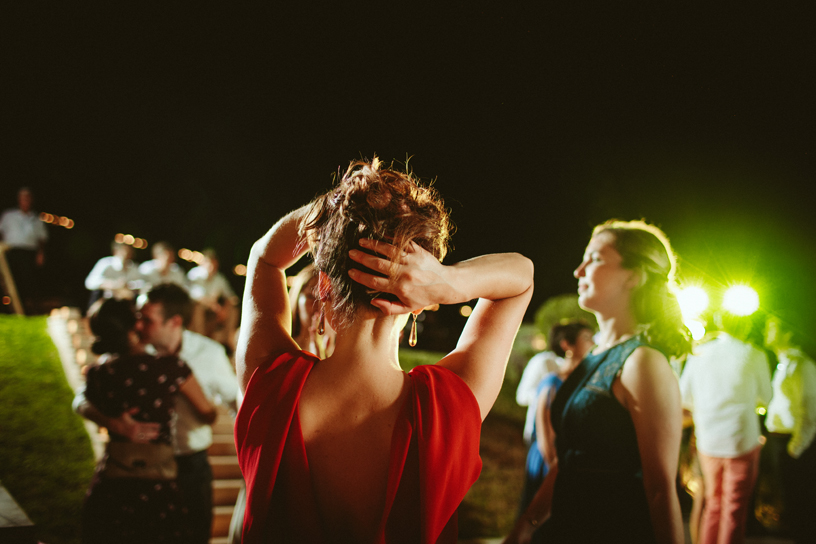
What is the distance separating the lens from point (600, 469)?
6.28 ft

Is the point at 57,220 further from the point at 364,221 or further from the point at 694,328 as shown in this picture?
the point at 364,221

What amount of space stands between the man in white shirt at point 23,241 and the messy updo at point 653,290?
35.1ft

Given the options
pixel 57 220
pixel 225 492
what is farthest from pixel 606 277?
pixel 57 220

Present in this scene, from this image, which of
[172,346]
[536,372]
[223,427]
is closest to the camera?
[172,346]

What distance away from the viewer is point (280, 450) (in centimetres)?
111

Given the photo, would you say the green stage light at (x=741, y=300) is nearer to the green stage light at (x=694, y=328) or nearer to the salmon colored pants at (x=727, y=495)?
the green stage light at (x=694, y=328)

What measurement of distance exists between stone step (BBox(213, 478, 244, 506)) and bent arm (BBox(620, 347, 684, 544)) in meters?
5.05

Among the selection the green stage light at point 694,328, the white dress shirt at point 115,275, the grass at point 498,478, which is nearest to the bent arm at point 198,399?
the green stage light at point 694,328

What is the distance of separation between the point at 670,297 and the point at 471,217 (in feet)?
5.85

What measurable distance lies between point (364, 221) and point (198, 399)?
8.81 ft

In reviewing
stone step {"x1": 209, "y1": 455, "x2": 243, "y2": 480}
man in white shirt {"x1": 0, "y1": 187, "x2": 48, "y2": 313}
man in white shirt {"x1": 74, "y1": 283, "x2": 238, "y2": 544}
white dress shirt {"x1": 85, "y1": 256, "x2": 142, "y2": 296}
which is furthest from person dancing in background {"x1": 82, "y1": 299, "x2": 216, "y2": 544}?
man in white shirt {"x1": 0, "y1": 187, "x2": 48, "y2": 313}

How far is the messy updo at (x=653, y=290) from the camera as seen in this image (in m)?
2.04

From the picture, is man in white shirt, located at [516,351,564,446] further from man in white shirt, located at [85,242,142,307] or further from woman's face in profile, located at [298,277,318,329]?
man in white shirt, located at [85,242,142,307]

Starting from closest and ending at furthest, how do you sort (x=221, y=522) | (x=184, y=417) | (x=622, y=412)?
(x=622, y=412) < (x=184, y=417) < (x=221, y=522)
